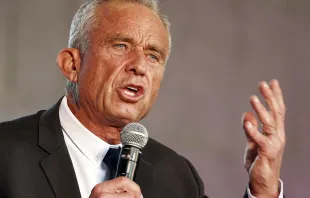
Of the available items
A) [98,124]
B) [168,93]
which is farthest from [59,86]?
[98,124]

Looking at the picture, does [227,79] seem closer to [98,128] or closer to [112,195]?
[98,128]

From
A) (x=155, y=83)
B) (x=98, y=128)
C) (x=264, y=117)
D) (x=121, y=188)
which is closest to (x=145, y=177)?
(x=98, y=128)

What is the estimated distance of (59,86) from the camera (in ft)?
10.0

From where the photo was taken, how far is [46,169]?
6.05ft

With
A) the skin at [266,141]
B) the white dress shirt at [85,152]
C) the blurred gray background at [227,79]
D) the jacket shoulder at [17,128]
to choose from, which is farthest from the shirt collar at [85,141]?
the blurred gray background at [227,79]

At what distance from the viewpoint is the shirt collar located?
200 cm

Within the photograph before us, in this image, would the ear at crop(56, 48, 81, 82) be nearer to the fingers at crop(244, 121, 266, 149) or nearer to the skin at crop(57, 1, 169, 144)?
the skin at crop(57, 1, 169, 144)

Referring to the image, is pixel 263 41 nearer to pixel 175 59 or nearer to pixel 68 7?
pixel 175 59

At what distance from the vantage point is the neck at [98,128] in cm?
203

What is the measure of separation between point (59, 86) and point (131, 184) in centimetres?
173

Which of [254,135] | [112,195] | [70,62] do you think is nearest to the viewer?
[112,195]

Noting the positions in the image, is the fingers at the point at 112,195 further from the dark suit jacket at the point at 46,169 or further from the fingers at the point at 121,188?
the dark suit jacket at the point at 46,169

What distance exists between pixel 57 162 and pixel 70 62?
1.42 feet

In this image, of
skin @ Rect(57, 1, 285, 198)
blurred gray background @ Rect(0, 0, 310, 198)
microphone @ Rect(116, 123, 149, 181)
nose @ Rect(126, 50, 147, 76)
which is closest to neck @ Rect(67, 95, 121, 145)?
skin @ Rect(57, 1, 285, 198)
